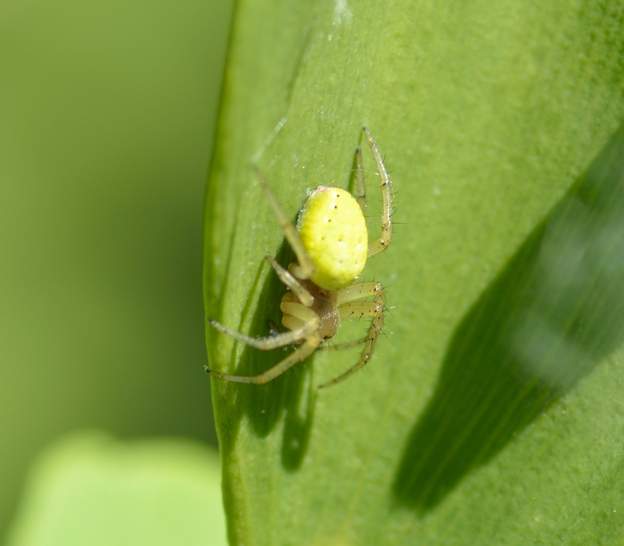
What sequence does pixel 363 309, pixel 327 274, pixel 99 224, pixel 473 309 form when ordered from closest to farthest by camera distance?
1. pixel 473 309
2. pixel 363 309
3. pixel 327 274
4. pixel 99 224

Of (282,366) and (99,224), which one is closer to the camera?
(282,366)

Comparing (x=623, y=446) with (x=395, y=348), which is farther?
(x=395, y=348)

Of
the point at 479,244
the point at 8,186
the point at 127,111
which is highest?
the point at 479,244

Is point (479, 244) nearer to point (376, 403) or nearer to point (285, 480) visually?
point (376, 403)

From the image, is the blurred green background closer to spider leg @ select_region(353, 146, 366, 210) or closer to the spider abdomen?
the spider abdomen

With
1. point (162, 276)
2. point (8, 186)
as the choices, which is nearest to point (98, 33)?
point (8, 186)

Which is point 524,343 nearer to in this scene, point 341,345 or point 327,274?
point 341,345

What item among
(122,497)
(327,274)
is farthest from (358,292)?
(122,497)

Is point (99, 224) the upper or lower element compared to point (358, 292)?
lower
